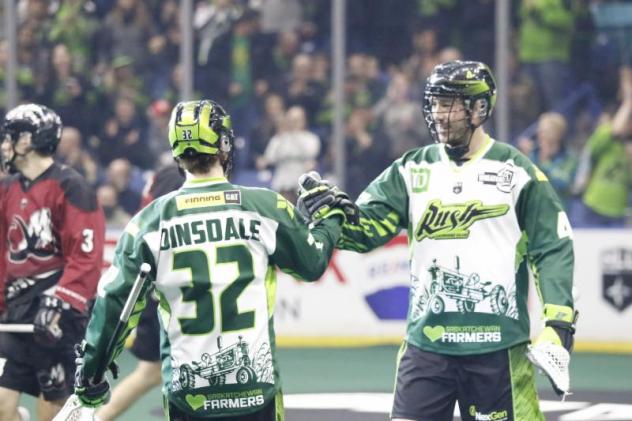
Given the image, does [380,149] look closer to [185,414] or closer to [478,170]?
[478,170]

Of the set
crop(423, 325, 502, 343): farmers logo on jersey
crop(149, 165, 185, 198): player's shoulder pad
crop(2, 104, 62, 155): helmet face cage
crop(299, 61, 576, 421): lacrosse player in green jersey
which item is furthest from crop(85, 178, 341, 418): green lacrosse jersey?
crop(149, 165, 185, 198): player's shoulder pad

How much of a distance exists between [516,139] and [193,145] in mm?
6339

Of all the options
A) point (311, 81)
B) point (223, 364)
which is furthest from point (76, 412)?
point (311, 81)

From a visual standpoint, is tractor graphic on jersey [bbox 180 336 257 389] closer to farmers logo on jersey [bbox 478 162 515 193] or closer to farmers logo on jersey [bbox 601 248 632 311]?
farmers logo on jersey [bbox 478 162 515 193]

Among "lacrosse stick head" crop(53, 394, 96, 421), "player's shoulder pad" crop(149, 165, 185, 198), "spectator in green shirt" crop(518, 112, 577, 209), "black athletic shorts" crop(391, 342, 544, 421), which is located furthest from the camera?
"spectator in green shirt" crop(518, 112, 577, 209)

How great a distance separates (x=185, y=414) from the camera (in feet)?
14.6

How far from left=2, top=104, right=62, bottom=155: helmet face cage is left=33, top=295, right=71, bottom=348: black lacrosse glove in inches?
24.9

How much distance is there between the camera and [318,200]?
4.82 m

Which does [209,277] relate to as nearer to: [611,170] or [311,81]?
[611,170]

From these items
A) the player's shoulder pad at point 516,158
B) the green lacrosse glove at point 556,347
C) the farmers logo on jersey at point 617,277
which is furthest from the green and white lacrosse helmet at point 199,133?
the farmers logo on jersey at point 617,277

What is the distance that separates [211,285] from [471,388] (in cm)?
114

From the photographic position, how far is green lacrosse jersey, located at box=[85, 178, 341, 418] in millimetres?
4324

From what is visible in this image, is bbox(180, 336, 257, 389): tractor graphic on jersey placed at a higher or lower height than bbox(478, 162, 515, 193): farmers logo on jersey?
lower

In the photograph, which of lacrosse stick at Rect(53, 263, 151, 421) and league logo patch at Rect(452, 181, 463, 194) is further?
league logo patch at Rect(452, 181, 463, 194)
